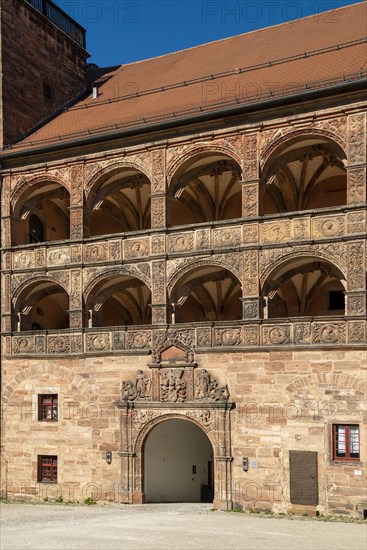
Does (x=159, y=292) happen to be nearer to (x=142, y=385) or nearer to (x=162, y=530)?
(x=142, y=385)

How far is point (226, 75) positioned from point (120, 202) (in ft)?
19.2

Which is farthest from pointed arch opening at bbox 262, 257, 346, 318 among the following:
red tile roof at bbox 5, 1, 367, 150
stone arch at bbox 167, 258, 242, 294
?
red tile roof at bbox 5, 1, 367, 150

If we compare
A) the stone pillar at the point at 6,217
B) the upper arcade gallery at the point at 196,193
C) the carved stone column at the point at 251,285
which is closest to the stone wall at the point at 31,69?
the stone pillar at the point at 6,217

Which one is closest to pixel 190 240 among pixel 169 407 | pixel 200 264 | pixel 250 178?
pixel 200 264

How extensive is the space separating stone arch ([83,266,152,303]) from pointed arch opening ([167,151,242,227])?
9.82ft

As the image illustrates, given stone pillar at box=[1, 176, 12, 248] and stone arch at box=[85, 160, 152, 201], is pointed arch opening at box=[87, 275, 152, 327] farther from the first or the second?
stone pillar at box=[1, 176, 12, 248]

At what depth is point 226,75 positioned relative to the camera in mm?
25844

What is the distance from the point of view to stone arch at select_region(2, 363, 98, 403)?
23.5m

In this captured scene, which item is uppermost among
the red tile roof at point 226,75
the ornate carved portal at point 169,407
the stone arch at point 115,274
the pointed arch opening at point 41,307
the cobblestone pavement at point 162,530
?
the red tile roof at point 226,75

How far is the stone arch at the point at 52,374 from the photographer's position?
2347cm

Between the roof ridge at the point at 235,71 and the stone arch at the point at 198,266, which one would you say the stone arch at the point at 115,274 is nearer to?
the stone arch at the point at 198,266

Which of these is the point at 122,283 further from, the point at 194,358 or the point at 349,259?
the point at 349,259

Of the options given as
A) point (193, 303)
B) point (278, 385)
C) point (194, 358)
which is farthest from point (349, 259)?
point (193, 303)

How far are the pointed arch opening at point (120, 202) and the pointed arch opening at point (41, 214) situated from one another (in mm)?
1223
